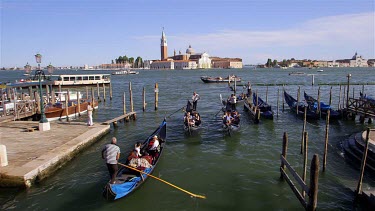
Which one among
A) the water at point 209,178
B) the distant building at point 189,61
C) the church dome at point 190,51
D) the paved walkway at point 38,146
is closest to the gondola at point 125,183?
the water at point 209,178

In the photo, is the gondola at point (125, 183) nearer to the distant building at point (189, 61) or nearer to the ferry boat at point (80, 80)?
the ferry boat at point (80, 80)

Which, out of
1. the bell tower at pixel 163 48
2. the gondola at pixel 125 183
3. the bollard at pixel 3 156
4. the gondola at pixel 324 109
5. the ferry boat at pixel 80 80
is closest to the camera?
the gondola at pixel 125 183

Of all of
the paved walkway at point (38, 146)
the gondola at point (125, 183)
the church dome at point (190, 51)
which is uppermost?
the church dome at point (190, 51)

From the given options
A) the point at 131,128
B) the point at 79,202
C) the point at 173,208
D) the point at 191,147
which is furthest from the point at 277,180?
the point at 131,128

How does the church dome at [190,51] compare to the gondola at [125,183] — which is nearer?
the gondola at [125,183]

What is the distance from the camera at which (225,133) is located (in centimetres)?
1466

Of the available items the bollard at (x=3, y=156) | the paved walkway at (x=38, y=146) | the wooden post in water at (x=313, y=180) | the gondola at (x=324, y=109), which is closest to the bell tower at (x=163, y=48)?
the gondola at (x=324, y=109)

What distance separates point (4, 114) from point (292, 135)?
14.2 metres

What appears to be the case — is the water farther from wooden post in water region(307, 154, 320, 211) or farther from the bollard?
wooden post in water region(307, 154, 320, 211)

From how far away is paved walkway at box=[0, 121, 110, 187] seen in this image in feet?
26.3

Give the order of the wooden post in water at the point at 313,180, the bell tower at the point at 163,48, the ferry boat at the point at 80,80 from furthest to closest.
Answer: the bell tower at the point at 163,48 → the ferry boat at the point at 80,80 → the wooden post in water at the point at 313,180

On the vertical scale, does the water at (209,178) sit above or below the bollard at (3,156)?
below

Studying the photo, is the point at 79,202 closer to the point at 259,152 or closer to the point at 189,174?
the point at 189,174

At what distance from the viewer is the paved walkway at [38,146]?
8.02 m
